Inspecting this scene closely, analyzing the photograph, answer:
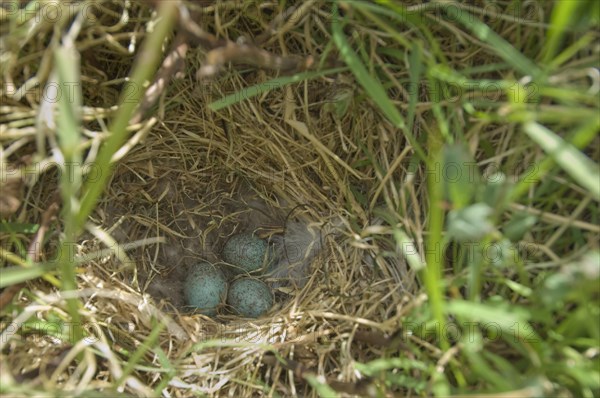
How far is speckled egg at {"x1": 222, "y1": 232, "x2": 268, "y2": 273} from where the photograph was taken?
5.39ft

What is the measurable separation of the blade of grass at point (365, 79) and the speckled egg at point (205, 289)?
2.28 ft

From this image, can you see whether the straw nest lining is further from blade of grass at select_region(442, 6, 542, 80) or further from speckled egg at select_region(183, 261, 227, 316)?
blade of grass at select_region(442, 6, 542, 80)

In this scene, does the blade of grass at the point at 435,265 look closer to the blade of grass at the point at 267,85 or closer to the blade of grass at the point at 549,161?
the blade of grass at the point at 549,161

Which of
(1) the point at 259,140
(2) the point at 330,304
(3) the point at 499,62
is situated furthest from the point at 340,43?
(2) the point at 330,304

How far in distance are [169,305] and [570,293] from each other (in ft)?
3.36

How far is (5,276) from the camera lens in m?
1.01

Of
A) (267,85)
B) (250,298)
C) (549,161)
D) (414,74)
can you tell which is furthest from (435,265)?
(250,298)

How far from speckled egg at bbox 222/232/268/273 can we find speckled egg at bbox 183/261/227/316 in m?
0.07

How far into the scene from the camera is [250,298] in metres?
1.55

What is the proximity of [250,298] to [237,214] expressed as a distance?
0.28 meters

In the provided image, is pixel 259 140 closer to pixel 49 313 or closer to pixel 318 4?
pixel 318 4

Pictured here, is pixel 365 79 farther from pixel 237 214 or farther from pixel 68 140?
pixel 237 214

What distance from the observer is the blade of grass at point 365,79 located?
3.73 ft

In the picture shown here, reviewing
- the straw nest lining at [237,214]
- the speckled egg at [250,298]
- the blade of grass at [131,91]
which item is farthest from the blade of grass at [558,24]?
the speckled egg at [250,298]
